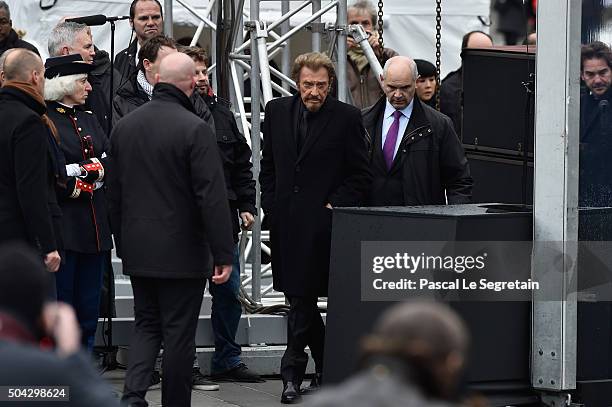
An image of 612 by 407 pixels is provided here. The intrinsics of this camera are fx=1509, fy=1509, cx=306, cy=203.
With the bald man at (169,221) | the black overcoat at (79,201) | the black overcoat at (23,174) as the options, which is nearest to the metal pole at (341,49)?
the black overcoat at (79,201)

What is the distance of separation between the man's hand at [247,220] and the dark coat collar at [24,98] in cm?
167

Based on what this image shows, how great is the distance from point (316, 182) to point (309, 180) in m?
0.04

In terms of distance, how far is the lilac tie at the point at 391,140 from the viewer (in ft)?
29.1

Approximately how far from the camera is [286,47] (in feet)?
40.0

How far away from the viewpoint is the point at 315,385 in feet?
29.6

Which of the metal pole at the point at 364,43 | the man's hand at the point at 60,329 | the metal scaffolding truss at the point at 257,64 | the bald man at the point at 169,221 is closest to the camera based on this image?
the man's hand at the point at 60,329

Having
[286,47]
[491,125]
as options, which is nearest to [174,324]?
[491,125]

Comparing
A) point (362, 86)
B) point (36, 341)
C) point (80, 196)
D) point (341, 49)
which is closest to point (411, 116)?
point (341, 49)

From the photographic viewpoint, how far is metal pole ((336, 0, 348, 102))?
991 cm

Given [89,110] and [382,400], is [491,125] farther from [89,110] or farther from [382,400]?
[382,400]

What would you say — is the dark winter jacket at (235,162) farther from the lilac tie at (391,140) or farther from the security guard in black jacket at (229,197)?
the lilac tie at (391,140)

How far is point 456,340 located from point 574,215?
14.0ft

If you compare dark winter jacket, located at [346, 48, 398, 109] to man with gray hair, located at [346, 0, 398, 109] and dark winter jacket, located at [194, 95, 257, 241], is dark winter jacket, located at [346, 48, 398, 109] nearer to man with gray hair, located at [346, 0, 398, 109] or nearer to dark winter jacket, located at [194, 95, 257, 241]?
man with gray hair, located at [346, 0, 398, 109]

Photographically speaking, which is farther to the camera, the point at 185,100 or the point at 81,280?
the point at 81,280
